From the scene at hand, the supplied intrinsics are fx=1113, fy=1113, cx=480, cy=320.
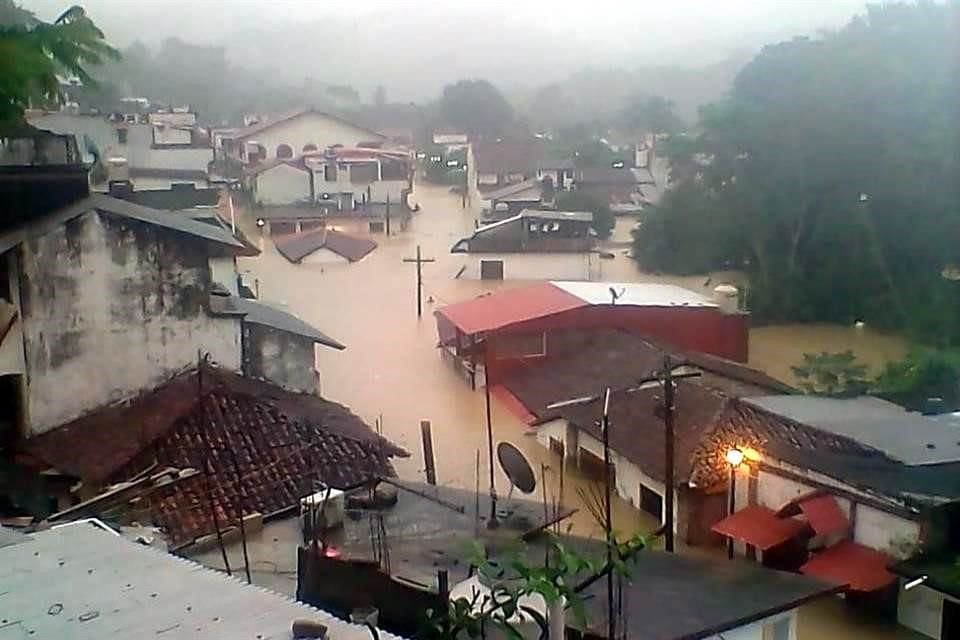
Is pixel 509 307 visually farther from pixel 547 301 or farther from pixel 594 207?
pixel 594 207

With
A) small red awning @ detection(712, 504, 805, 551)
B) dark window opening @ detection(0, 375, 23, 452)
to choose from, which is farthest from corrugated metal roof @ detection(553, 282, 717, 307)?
dark window opening @ detection(0, 375, 23, 452)

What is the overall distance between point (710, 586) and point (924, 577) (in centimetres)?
65

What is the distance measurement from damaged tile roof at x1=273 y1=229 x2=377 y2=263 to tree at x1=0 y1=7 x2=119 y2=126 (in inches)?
37.6

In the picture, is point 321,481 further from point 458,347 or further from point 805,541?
point 458,347

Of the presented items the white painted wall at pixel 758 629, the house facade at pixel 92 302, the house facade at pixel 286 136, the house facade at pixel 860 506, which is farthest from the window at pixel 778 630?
the house facade at pixel 286 136

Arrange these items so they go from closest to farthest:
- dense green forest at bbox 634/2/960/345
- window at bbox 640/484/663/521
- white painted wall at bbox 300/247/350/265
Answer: window at bbox 640/484/663/521 < white painted wall at bbox 300/247/350/265 < dense green forest at bbox 634/2/960/345

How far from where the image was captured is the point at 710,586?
72.5 inches

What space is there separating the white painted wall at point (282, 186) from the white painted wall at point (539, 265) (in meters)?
0.66

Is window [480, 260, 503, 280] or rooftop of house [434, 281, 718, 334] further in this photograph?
window [480, 260, 503, 280]

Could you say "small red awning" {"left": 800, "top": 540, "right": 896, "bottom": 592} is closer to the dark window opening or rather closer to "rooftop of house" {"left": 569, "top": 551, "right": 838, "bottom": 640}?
"rooftop of house" {"left": 569, "top": 551, "right": 838, "bottom": 640}

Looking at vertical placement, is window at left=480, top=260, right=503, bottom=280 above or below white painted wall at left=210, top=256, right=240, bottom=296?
below

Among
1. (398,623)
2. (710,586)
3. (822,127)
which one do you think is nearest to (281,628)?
(398,623)

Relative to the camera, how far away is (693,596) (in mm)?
1794

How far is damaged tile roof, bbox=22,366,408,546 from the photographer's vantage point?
2.37 m
